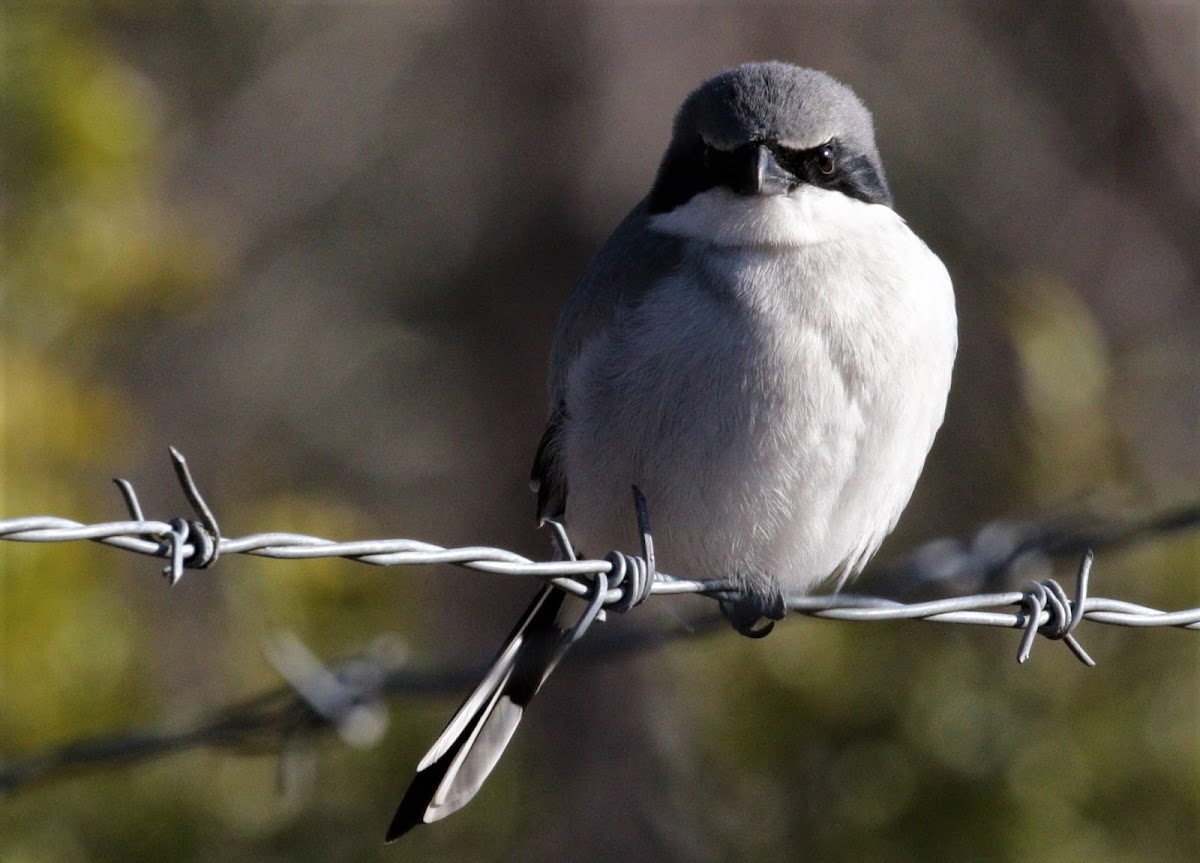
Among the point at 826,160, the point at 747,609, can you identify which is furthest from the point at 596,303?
the point at 747,609

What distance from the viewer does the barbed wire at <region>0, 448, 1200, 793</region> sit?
232 centimetres

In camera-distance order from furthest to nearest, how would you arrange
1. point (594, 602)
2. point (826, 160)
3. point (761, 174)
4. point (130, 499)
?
point (826, 160) → point (761, 174) → point (594, 602) → point (130, 499)

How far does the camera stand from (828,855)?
15.6ft

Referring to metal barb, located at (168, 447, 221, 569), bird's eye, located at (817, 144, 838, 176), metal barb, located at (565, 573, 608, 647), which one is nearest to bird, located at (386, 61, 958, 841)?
bird's eye, located at (817, 144, 838, 176)

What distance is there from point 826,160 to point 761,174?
0.23 meters

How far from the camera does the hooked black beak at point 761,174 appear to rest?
3.67 meters

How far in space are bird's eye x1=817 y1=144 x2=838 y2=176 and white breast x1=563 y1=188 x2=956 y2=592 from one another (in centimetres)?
7

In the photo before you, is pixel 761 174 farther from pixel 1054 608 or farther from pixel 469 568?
pixel 469 568

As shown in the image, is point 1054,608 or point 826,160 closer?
point 1054,608

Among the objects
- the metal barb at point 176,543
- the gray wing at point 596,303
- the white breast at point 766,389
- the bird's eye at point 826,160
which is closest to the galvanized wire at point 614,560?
the metal barb at point 176,543

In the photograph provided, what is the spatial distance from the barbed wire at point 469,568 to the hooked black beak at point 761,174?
3.16 ft

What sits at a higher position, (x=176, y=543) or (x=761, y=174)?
(x=761, y=174)

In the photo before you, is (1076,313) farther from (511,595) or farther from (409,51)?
(409,51)

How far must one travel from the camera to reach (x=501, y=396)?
949 cm
